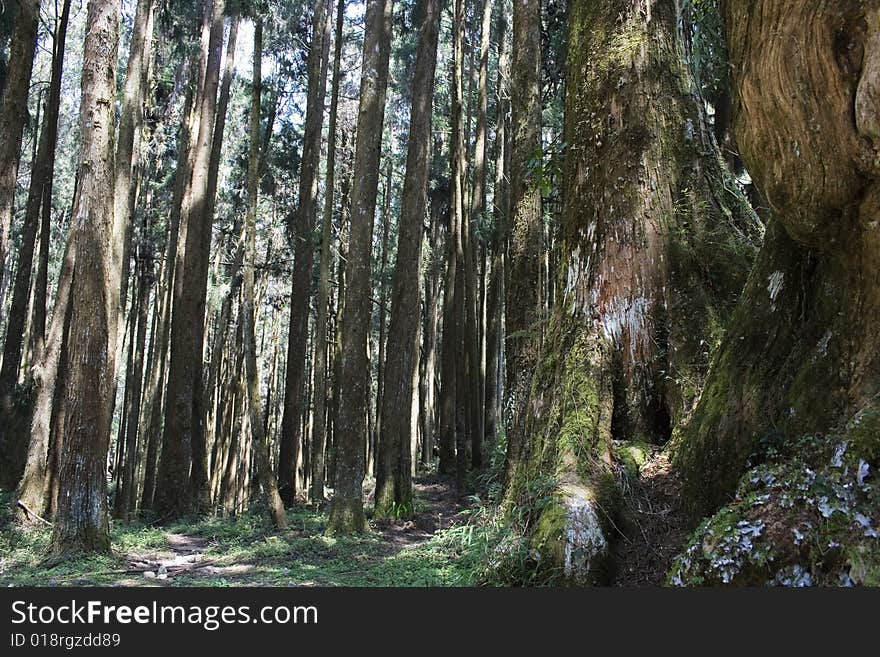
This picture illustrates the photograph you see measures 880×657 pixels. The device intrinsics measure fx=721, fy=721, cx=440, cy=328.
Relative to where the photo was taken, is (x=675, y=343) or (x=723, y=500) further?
(x=675, y=343)

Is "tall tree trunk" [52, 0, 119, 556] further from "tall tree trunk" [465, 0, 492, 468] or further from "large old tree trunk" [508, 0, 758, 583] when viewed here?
"tall tree trunk" [465, 0, 492, 468]

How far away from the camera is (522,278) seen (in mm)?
9531

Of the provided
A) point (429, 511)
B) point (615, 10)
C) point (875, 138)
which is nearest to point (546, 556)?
point (875, 138)

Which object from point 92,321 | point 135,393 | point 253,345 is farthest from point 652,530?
point 135,393

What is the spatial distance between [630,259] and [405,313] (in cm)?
812

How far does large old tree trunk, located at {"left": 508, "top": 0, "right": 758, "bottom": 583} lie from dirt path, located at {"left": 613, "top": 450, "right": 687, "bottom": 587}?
0.24m

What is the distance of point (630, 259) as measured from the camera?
231 inches

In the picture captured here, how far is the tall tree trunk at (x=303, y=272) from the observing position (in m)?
16.8

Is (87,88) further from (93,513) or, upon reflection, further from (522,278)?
(522,278)

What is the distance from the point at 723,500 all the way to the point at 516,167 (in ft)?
20.9

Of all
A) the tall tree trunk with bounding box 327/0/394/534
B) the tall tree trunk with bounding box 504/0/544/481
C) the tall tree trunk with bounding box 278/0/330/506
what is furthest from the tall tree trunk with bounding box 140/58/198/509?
the tall tree trunk with bounding box 504/0/544/481

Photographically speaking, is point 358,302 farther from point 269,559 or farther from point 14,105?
point 14,105

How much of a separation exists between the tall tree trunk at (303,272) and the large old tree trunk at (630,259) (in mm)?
11344

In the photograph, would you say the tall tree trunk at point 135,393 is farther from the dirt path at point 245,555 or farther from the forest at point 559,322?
the dirt path at point 245,555
